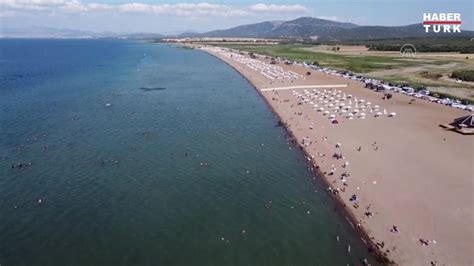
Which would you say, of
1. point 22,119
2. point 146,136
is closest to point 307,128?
point 146,136

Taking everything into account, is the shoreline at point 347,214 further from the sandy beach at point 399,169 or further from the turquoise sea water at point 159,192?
the turquoise sea water at point 159,192

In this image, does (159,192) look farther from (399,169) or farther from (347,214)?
(399,169)

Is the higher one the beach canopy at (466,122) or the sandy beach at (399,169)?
the beach canopy at (466,122)

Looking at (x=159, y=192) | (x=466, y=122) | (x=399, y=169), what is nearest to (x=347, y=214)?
(x=399, y=169)

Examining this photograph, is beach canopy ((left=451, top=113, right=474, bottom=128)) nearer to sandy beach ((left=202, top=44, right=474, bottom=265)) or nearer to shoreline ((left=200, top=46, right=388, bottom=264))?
sandy beach ((left=202, top=44, right=474, bottom=265))

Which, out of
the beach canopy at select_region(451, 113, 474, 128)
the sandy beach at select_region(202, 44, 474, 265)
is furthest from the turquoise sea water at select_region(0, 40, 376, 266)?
the beach canopy at select_region(451, 113, 474, 128)

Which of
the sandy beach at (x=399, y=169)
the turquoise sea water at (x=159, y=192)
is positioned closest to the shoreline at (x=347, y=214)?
the sandy beach at (x=399, y=169)
